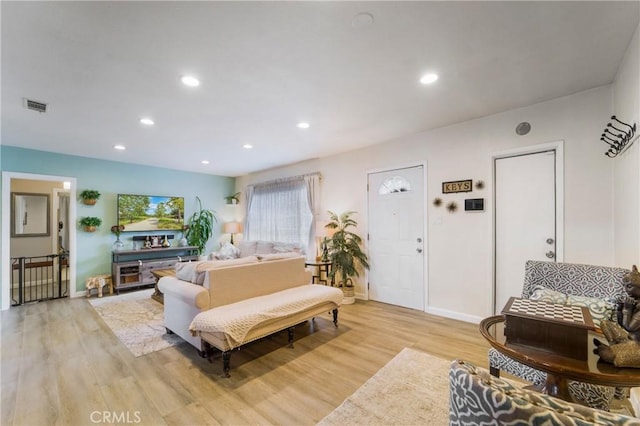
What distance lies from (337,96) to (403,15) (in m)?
1.12

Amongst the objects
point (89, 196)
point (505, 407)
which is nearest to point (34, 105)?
point (89, 196)

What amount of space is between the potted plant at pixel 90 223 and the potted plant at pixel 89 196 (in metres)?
0.29

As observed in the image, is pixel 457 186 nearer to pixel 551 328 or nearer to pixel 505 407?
pixel 551 328

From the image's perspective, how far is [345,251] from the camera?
14.5 ft

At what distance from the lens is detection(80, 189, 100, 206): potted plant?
5.01m

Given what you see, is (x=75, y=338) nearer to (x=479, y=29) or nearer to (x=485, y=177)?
(x=479, y=29)

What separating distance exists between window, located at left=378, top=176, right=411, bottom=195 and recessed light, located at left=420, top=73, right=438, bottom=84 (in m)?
1.83

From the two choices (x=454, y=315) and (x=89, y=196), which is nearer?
(x=454, y=315)

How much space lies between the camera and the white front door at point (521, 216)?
2975mm

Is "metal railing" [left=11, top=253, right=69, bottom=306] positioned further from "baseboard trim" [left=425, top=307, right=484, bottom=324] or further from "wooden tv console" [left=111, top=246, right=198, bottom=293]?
"baseboard trim" [left=425, top=307, right=484, bottom=324]

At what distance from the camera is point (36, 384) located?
7.26 ft

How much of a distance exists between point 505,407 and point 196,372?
250 centimetres

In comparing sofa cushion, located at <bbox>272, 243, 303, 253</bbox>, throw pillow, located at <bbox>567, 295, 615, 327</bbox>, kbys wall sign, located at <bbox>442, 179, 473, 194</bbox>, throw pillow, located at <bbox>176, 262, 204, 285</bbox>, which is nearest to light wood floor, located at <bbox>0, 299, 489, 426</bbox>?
throw pillow, located at <bbox>176, 262, 204, 285</bbox>

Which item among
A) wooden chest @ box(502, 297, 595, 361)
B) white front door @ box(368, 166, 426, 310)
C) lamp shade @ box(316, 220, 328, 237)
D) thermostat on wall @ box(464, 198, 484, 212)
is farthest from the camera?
lamp shade @ box(316, 220, 328, 237)
